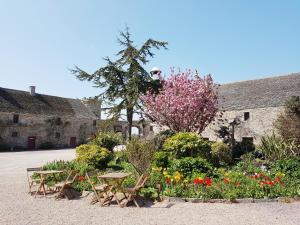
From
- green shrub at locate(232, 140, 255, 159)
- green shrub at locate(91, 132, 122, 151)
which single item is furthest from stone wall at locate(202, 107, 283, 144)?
green shrub at locate(91, 132, 122, 151)

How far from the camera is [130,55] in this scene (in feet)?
81.6

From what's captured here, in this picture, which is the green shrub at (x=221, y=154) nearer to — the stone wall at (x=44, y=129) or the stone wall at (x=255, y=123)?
the stone wall at (x=255, y=123)

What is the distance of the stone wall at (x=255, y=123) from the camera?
81.7ft

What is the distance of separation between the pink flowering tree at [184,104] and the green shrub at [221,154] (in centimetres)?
328

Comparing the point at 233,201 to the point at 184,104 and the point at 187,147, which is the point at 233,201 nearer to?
the point at 187,147

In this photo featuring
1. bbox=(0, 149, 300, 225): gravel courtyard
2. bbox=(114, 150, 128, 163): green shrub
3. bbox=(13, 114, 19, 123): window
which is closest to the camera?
bbox=(0, 149, 300, 225): gravel courtyard

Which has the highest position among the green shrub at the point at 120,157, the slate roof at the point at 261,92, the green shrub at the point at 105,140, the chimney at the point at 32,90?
the chimney at the point at 32,90

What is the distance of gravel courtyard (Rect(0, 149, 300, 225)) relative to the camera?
7.27 m

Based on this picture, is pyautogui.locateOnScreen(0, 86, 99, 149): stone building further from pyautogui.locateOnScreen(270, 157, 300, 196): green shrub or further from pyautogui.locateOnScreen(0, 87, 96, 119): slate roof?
pyautogui.locateOnScreen(270, 157, 300, 196): green shrub

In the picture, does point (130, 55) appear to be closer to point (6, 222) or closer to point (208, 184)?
point (208, 184)

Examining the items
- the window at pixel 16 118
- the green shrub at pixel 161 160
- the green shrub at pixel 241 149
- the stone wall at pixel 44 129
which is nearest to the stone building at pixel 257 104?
the green shrub at pixel 241 149

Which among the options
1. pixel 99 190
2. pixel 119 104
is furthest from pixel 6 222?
pixel 119 104

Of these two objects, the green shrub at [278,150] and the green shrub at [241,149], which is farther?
the green shrub at [241,149]

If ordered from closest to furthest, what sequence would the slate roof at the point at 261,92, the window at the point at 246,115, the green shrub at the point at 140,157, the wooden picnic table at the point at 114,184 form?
the wooden picnic table at the point at 114,184 < the green shrub at the point at 140,157 < the slate roof at the point at 261,92 < the window at the point at 246,115
